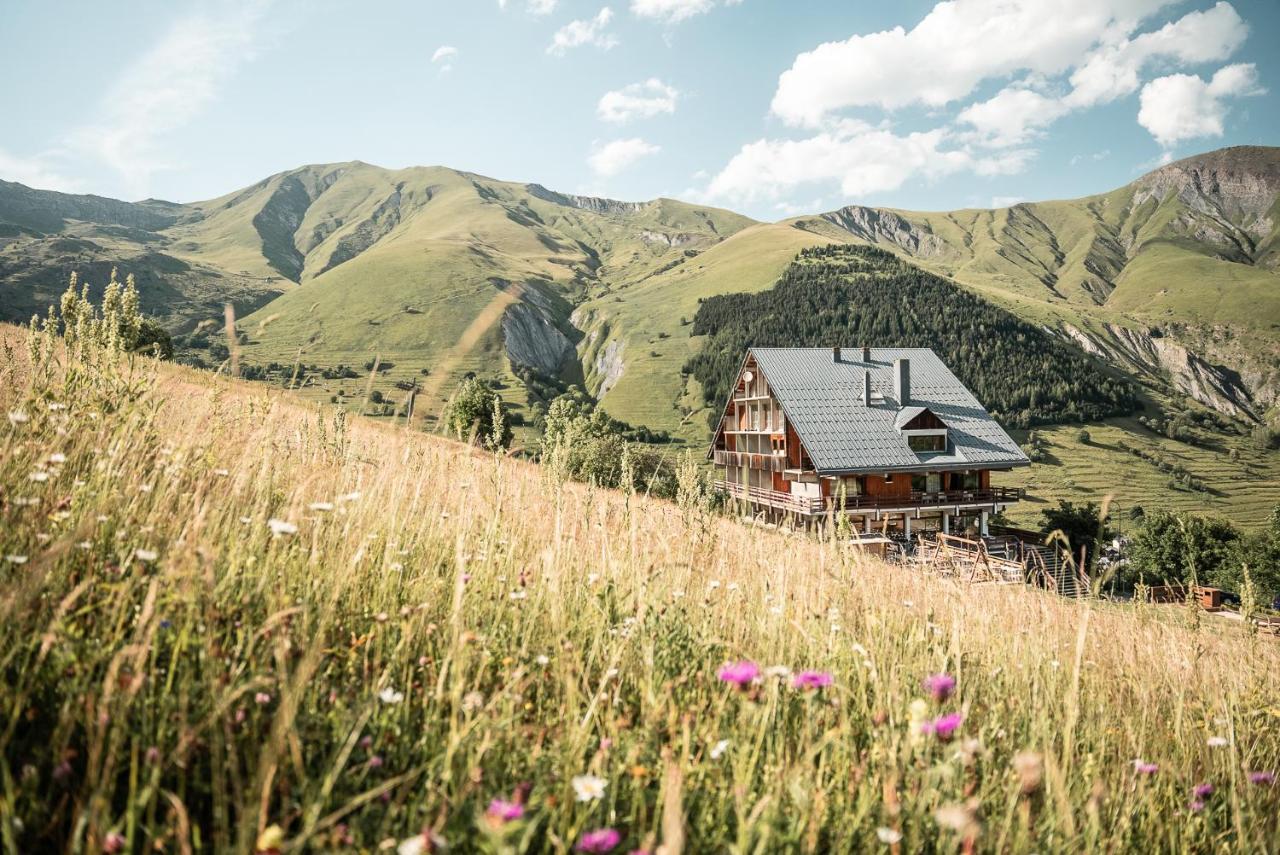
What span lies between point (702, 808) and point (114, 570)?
2280 millimetres

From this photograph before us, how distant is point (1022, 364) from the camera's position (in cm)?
16412

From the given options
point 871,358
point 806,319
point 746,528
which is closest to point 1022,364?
point 806,319

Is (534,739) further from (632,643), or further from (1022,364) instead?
(1022,364)

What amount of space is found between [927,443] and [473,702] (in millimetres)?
41483

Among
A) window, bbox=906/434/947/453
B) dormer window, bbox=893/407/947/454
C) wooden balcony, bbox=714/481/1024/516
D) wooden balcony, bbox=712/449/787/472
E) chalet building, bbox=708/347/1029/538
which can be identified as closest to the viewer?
wooden balcony, bbox=714/481/1024/516

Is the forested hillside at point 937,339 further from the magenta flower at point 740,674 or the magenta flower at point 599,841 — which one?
the magenta flower at point 599,841

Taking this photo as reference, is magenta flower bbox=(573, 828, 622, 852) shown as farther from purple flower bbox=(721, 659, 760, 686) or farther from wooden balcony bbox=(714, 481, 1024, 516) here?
wooden balcony bbox=(714, 481, 1024, 516)

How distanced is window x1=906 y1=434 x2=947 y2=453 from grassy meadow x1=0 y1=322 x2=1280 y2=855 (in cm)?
3643

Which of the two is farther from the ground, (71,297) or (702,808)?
(71,297)

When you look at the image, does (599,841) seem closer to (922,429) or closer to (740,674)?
(740,674)

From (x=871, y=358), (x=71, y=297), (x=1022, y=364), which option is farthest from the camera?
(x=1022, y=364)

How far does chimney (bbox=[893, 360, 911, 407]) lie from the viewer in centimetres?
4097

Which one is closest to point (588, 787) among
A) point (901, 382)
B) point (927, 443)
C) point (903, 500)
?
point (903, 500)

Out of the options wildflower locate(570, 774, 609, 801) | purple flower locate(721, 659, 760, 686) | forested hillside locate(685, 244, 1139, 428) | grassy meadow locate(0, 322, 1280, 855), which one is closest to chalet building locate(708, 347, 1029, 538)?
grassy meadow locate(0, 322, 1280, 855)
